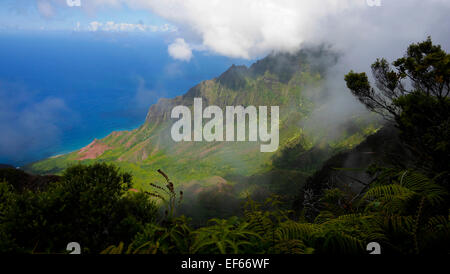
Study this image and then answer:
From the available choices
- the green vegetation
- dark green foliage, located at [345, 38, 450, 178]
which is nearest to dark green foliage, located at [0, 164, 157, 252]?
the green vegetation

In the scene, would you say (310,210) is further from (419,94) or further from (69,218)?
(69,218)

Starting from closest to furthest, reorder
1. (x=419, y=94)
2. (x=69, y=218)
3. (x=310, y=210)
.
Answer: (x=310, y=210), (x=69, y=218), (x=419, y=94)

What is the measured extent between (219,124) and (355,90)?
187 meters

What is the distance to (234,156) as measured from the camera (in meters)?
164

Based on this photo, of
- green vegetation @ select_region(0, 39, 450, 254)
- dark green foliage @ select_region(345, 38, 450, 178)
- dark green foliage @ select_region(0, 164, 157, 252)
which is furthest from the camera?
dark green foliage @ select_region(0, 164, 157, 252)

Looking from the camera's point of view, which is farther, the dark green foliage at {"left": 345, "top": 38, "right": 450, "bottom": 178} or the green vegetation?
the dark green foliage at {"left": 345, "top": 38, "right": 450, "bottom": 178}

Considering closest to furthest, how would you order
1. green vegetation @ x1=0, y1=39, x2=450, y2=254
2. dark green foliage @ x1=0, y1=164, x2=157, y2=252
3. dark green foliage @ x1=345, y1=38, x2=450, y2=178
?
green vegetation @ x1=0, y1=39, x2=450, y2=254, dark green foliage @ x1=345, y1=38, x2=450, y2=178, dark green foliage @ x1=0, y1=164, x2=157, y2=252

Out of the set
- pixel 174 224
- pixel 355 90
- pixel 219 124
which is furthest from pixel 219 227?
pixel 219 124

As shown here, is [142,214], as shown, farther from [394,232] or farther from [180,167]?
[180,167]

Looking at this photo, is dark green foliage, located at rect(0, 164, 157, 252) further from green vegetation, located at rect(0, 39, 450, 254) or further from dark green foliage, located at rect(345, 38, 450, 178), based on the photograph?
dark green foliage, located at rect(345, 38, 450, 178)

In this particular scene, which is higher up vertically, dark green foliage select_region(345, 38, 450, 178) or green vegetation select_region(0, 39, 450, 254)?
dark green foliage select_region(345, 38, 450, 178)

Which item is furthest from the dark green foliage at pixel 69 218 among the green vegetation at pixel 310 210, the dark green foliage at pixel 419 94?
the dark green foliage at pixel 419 94

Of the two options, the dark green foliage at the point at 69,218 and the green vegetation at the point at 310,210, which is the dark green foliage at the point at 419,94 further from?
the dark green foliage at the point at 69,218

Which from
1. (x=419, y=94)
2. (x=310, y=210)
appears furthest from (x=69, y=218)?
(x=419, y=94)
